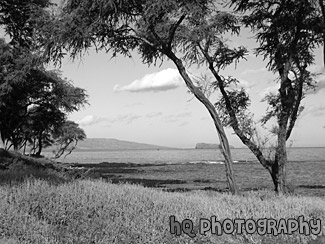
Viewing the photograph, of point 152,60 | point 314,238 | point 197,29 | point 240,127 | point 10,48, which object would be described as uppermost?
point 10,48

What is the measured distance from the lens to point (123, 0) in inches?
548

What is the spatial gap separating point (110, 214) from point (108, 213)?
1.9 inches

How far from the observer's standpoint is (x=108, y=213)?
27.0ft

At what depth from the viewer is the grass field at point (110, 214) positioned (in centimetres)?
720

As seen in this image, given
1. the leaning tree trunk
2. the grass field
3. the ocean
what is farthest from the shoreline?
the grass field

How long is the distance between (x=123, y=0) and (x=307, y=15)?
7.63m

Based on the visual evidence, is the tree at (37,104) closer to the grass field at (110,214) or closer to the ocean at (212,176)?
the ocean at (212,176)

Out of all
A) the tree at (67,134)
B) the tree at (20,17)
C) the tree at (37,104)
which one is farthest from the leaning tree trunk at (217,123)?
the tree at (67,134)

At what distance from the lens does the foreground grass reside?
7.20m

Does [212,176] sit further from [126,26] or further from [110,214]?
[110,214]

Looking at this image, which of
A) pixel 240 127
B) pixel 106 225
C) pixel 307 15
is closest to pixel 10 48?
pixel 240 127

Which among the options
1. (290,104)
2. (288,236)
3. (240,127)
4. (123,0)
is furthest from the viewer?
(240,127)

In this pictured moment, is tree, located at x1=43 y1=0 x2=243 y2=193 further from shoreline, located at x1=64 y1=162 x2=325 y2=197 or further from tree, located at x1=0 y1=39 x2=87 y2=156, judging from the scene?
tree, located at x1=0 y1=39 x2=87 y2=156

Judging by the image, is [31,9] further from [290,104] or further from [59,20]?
[290,104]
